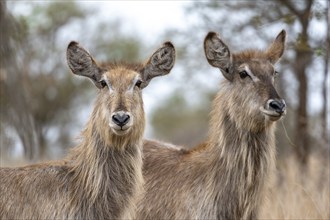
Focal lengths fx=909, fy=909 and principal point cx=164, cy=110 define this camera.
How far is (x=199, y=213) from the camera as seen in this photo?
972 cm

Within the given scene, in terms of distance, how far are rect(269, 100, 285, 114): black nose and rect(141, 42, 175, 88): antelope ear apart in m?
1.25

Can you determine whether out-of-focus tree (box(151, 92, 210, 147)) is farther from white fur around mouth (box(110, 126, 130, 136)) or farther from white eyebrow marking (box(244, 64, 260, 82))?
white fur around mouth (box(110, 126, 130, 136))

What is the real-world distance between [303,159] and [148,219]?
21.2 feet

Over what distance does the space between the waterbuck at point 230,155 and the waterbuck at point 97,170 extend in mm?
922

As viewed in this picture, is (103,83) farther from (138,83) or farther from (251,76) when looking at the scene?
(251,76)

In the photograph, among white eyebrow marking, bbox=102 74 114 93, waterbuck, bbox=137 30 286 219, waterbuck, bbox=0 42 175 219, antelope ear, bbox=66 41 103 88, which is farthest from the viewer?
waterbuck, bbox=137 30 286 219

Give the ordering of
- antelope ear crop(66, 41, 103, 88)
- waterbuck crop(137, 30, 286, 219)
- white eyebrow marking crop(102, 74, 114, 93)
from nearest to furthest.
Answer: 1. white eyebrow marking crop(102, 74, 114, 93)
2. antelope ear crop(66, 41, 103, 88)
3. waterbuck crop(137, 30, 286, 219)

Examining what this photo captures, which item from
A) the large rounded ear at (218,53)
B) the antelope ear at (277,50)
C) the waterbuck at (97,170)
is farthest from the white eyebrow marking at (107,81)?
the antelope ear at (277,50)

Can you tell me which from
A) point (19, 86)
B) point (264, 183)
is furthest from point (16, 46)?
point (264, 183)

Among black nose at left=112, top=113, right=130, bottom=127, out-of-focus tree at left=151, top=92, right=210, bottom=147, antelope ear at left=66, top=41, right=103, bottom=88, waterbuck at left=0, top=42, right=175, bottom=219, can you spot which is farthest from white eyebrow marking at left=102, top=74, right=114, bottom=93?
out-of-focus tree at left=151, top=92, right=210, bottom=147

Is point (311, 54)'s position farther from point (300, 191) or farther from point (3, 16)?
point (3, 16)

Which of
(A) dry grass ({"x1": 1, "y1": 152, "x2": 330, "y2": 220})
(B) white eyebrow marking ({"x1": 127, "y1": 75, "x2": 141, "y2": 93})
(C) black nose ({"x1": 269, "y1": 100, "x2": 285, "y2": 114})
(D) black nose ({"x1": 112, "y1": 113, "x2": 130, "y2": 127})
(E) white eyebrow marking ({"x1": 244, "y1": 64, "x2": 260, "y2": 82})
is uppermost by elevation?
(E) white eyebrow marking ({"x1": 244, "y1": 64, "x2": 260, "y2": 82})

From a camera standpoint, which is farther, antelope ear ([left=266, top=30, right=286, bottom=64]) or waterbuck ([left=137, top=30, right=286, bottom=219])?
antelope ear ([left=266, top=30, right=286, bottom=64])

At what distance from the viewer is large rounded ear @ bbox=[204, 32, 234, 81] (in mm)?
10141
